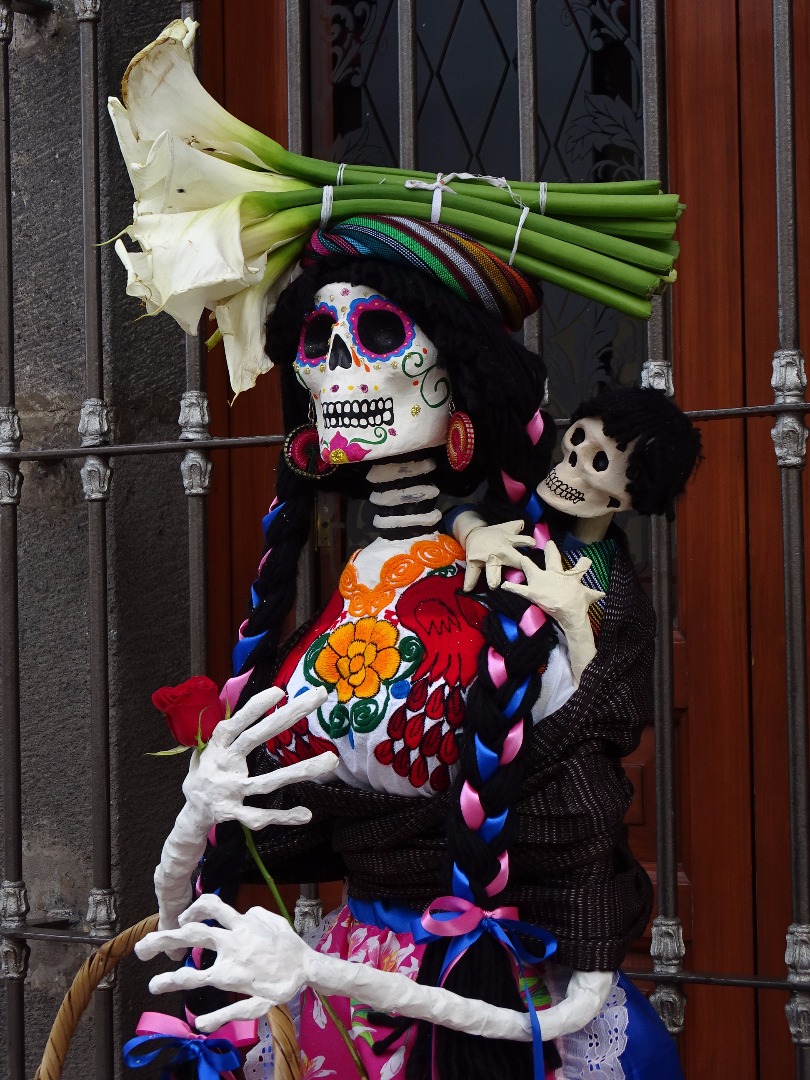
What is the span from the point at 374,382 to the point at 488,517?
20 cm

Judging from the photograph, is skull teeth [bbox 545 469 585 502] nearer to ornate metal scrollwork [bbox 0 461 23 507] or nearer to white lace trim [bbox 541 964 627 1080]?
white lace trim [bbox 541 964 627 1080]

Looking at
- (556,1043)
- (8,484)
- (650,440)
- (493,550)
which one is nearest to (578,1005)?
(556,1043)

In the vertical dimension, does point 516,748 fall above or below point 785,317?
below

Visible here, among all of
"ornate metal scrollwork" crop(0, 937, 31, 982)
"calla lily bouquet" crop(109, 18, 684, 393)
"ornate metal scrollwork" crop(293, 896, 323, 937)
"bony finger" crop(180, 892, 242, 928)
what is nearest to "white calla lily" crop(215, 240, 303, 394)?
"calla lily bouquet" crop(109, 18, 684, 393)

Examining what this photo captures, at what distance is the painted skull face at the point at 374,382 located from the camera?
1294mm

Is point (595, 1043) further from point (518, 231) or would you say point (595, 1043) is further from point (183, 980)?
point (518, 231)

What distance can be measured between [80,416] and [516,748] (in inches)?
40.6

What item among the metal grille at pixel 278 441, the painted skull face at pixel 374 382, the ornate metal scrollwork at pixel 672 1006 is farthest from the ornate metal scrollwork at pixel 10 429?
the ornate metal scrollwork at pixel 672 1006

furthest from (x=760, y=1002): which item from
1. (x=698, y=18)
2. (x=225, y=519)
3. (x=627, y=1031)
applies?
(x=698, y=18)

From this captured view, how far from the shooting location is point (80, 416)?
6.34 ft

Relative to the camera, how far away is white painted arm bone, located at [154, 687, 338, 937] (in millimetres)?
1084

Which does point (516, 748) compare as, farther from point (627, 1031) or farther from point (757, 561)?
point (757, 561)

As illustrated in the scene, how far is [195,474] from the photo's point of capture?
1814 mm

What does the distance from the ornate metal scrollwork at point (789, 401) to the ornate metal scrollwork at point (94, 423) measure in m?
0.96
